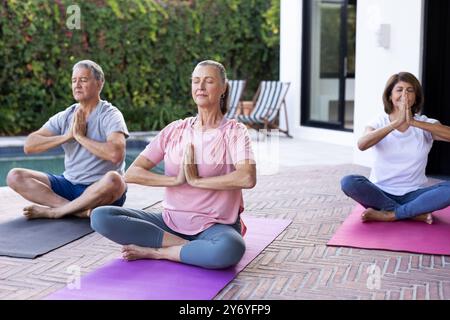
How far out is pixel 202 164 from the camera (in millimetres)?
3070

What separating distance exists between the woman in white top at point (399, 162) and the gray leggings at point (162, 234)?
1.18 metres

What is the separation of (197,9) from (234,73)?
134 cm

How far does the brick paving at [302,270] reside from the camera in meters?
2.75

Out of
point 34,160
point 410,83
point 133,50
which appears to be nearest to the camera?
point 410,83

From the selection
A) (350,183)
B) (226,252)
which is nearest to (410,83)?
(350,183)

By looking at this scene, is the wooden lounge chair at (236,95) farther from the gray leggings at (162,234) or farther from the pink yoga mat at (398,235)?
the gray leggings at (162,234)

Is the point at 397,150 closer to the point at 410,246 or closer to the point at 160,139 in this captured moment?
the point at 410,246

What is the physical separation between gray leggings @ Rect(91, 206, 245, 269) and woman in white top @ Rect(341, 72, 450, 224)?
118cm

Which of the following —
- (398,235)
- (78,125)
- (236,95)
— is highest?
→ (78,125)

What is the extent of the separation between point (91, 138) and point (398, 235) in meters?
2.05

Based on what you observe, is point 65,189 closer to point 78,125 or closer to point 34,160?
point 78,125

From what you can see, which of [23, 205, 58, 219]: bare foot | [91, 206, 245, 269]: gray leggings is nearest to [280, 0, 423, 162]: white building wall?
[91, 206, 245, 269]: gray leggings

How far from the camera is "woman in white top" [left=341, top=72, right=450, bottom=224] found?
3855 millimetres

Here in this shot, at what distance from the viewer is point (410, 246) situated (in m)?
3.49
